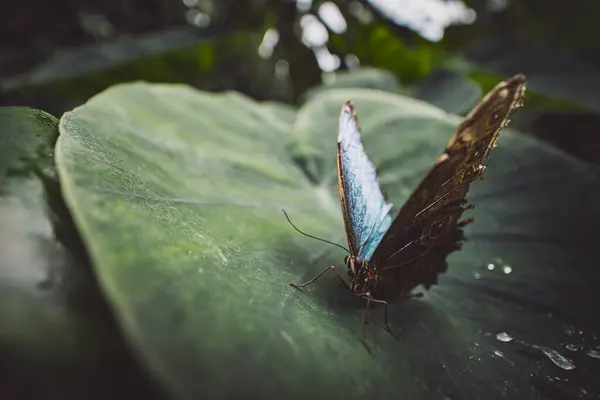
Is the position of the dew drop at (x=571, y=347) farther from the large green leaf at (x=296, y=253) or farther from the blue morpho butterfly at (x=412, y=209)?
the blue morpho butterfly at (x=412, y=209)

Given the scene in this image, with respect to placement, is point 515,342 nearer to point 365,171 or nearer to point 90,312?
point 365,171

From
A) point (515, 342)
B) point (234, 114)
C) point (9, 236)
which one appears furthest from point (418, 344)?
point (234, 114)

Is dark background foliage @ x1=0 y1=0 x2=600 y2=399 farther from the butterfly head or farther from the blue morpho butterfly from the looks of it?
the butterfly head

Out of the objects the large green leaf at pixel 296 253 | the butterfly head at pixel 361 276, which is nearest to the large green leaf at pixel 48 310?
the large green leaf at pixel 296 253

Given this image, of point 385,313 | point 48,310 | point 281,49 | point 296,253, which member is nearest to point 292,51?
point 281,49

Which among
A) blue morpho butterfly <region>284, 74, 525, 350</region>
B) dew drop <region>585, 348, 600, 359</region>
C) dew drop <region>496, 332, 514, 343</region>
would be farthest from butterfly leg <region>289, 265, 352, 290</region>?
dew drop <region>585, 348, 600, 359</region>
